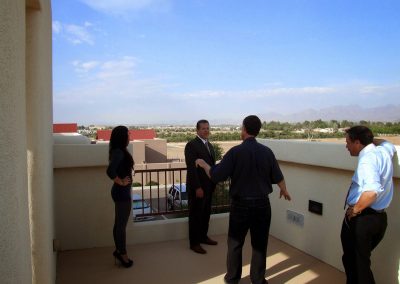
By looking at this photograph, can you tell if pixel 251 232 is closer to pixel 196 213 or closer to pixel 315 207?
pixel 315 207

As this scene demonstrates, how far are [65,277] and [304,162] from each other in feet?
10.6

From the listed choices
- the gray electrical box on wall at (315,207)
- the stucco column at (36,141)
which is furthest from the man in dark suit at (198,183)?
the stucco column at (36,141)

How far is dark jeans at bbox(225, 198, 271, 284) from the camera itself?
3502 mm

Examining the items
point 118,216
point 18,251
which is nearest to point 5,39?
point 18,251

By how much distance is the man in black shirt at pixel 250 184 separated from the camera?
3.45m

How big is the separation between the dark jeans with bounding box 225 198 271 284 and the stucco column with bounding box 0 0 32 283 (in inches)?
84.3

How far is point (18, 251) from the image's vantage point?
1554 mm

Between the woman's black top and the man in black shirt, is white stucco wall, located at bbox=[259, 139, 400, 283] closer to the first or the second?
the man in black shirt

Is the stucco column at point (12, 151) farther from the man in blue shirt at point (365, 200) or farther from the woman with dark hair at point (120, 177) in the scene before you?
the man in blue shirt at point (365, 200)

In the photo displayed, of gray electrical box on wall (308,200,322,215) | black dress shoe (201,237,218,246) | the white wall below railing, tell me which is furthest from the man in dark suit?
gray electrical box on wall (308,200,322,215)

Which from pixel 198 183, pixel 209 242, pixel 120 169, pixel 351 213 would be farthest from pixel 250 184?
pixel 209 242

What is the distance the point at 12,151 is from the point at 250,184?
2.36 m

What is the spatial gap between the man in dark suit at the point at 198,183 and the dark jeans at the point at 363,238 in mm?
2081

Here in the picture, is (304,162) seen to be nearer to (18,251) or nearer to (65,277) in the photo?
(65,277)
